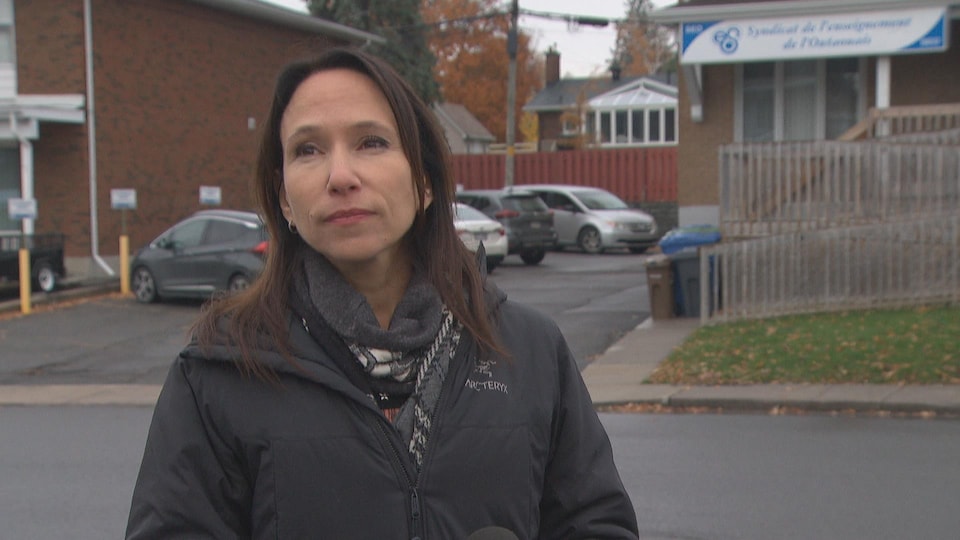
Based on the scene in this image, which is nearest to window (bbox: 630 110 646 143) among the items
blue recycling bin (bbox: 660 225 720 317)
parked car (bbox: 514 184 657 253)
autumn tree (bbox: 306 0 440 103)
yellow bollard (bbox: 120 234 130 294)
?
autumn tree (bbox: 306 0 440 103)

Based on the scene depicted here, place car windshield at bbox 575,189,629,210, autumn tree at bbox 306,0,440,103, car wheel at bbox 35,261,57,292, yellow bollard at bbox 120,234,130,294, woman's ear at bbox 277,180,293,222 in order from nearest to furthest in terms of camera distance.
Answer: woman's ear at bbox 277,180,293,222, car wheel at bbox 35,261,57,292, yellow bollard at bbox 120,234,130,294, car windshield at bbox 575,189,629,210, autumn tree at bbox 306,0,440,103

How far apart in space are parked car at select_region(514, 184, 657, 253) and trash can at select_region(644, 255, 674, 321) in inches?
522

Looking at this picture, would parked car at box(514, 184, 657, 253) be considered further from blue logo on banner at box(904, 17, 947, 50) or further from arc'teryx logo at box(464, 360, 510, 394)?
arc'teryx logo at box(464, 360, 510, 394)

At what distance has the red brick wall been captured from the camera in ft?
72.2

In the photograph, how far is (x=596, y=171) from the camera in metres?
35.9

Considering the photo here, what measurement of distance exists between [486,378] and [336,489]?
0.35 m

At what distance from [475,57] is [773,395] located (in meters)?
51.6

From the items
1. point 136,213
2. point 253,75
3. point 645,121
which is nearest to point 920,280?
point 136,213

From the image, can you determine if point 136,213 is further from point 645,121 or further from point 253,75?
point 645,121

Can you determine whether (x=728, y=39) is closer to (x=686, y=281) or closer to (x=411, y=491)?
(x=686, y=281)

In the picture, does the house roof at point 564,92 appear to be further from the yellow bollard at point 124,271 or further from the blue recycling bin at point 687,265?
the blue recycling bin at point 687,265

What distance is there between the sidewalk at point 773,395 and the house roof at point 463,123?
46.1 meters

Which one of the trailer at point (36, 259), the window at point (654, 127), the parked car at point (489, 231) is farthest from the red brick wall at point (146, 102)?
the window at point (654, 127)

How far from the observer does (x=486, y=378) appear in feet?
6.86
